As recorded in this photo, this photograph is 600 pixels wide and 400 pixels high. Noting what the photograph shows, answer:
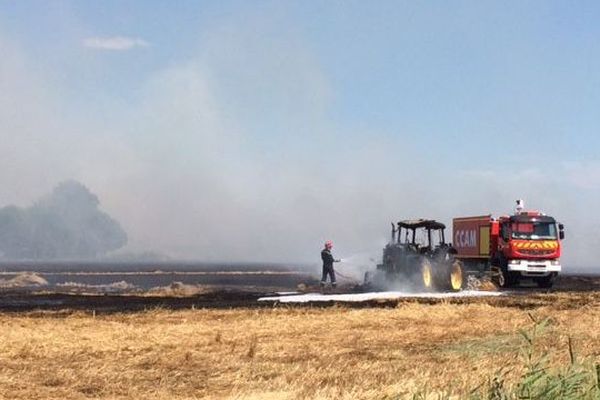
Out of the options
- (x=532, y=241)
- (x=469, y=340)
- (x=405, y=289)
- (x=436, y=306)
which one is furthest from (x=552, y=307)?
(x=532, y=241)

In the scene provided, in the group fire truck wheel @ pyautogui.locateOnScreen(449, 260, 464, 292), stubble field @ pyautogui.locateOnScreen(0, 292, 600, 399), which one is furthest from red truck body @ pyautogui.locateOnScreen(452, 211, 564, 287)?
stubble field @ pyautogui.locateOnScreen(0, 292, 600, 399)

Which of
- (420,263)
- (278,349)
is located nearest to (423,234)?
(420,263)

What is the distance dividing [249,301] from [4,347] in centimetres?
1360

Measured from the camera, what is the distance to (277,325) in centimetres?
1833

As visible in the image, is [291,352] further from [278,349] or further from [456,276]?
[456,276]

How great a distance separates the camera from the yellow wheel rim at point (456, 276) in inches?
1289

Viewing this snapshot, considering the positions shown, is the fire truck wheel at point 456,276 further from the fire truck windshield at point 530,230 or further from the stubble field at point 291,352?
the stubble field at point 291,352

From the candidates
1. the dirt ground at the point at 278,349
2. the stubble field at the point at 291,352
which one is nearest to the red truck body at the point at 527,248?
the dirt ground at the point at 278,349

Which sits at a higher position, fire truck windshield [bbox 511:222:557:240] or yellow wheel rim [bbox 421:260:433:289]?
fire truck windshield [bbox 511:222:557:240]

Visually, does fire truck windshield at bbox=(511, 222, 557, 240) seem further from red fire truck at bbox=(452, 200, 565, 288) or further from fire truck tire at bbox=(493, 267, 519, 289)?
fire truck tire at bbox=(493, 267, 519, 289)

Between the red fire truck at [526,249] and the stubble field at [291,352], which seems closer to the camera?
the stubble field at [291,352]

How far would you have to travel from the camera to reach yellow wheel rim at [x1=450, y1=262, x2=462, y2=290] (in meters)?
32.8

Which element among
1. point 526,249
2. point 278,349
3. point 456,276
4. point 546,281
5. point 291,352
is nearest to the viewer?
point 291,352

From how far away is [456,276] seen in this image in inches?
1297
